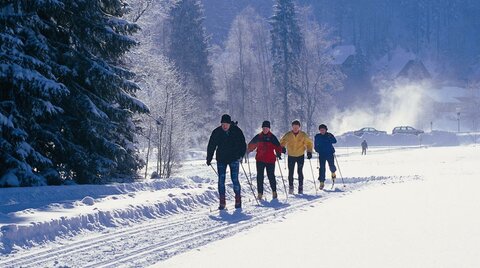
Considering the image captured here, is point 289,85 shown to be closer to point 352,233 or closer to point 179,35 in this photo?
point 179,35

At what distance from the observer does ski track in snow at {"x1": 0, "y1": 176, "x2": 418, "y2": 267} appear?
7.10 metres

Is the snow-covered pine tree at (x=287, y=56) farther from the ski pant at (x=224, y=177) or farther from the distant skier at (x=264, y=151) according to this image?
the ski pant at (x=224, y=177)

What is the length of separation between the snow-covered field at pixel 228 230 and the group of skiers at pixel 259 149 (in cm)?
74

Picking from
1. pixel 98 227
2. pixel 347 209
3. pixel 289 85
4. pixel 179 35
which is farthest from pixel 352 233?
pixel 179 35

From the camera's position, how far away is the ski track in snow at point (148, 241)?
710 cm

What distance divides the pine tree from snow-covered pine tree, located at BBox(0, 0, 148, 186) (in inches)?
1807

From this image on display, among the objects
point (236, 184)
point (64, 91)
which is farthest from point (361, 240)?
point (64, 91)

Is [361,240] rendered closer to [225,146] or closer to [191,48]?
[225,146]

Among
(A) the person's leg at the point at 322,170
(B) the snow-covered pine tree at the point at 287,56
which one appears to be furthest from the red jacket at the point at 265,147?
(B) the snow-covered pine tree at the point at 287,56

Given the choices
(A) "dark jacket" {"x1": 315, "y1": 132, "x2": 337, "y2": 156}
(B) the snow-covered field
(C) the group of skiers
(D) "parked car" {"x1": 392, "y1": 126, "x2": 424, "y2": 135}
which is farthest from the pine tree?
(B) the snow-covered field

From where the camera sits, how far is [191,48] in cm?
6300

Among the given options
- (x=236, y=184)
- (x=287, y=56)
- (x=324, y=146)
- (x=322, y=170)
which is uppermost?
(x=287, y=56)

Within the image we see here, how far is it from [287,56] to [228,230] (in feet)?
163

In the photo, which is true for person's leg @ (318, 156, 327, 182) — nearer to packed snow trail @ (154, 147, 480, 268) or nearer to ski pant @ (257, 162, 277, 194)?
ski pant @ (257, 162, 277, 194)
